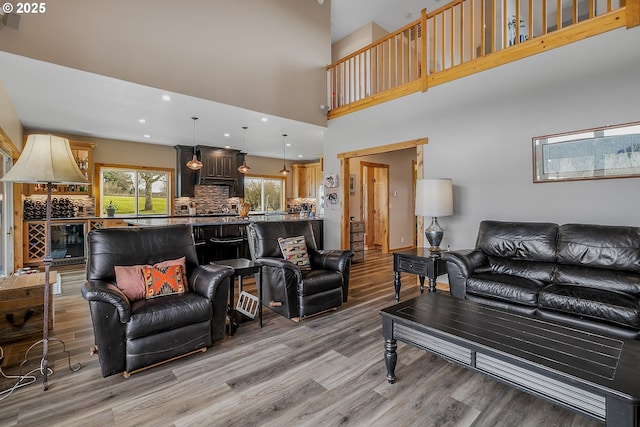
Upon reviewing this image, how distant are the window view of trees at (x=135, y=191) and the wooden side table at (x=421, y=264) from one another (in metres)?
6.74

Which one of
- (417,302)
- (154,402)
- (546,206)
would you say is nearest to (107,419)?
(154,402)

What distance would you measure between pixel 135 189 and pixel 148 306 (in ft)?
22.0

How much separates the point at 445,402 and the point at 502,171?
2895mm

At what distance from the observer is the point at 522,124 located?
359 cm

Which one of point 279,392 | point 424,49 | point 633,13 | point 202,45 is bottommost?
point 279,392

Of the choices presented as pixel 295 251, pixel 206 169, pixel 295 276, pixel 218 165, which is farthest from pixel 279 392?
pixel 218 165

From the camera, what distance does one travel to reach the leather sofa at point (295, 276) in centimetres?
316

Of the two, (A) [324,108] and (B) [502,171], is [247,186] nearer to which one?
(A) [324,108]

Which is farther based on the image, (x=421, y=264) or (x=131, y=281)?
(x=421, y=264)

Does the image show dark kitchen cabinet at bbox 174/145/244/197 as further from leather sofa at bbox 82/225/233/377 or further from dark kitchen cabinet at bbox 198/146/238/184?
leather sofa at bbox 82/225/233/377

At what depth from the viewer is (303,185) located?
1077 cm

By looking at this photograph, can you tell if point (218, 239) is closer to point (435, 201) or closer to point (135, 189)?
point (435, 201)

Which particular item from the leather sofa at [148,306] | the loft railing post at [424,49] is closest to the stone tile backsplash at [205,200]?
the leather sofa at [148,306]

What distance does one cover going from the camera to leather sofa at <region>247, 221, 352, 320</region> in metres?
3.16
